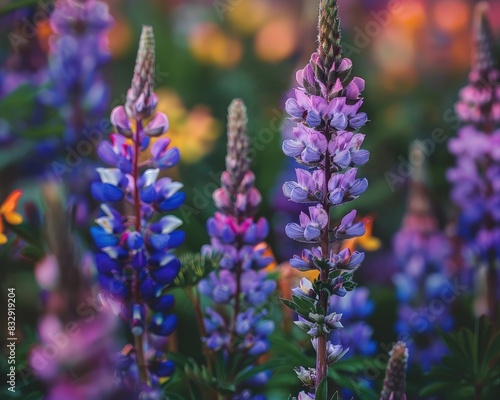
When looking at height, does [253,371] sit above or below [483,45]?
below

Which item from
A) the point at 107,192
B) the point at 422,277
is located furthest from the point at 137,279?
the point at 422,277

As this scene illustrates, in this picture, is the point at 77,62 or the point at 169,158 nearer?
the point at 169,158

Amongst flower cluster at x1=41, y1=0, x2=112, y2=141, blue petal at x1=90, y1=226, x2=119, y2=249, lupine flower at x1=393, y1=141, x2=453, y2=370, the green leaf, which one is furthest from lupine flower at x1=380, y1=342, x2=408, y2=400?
flower cluster at x1=41, y1=0, x2=112, y2=141

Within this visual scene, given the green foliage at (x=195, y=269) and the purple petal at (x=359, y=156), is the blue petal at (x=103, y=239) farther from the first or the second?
the purple petal at (x=359, y=156)

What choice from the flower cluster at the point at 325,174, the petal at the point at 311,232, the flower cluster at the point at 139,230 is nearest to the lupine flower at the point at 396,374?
the flower cluster at the point at 325,174

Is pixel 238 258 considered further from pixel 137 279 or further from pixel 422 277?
pixel 422 277

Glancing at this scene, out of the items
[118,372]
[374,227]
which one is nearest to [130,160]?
[118,372]

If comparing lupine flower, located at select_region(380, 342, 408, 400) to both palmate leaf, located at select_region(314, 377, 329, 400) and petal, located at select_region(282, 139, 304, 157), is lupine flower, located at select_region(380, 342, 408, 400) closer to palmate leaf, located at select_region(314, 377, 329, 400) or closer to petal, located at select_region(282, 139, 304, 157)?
palmate leaf, located at select_region(314, 377, 329, 400)
